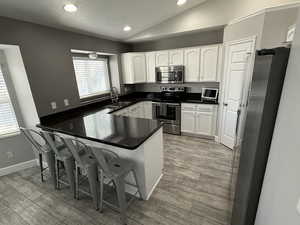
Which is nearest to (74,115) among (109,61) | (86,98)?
(86,98)

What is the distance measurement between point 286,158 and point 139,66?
399 centimetres

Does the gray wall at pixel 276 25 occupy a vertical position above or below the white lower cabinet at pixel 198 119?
above

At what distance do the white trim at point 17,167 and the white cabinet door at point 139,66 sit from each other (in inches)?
122

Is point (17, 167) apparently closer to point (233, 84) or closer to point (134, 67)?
point (134, 67)

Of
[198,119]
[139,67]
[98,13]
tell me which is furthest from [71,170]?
[139,67]

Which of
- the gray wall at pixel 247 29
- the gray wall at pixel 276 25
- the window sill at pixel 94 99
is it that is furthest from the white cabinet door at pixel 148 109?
Result: the gray wall at pixel 276 25

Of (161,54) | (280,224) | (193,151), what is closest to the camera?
(280,224)

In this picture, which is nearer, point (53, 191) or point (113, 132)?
point (113, 132)

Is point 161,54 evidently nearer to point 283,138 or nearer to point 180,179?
point 180,179

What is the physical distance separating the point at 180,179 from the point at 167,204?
526 millimetres

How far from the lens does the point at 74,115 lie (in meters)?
2.84

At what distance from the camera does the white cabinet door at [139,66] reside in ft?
13.8

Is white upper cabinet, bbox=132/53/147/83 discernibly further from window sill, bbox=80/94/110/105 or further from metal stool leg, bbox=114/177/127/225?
metal stool leg, bbox=114/177/127/225

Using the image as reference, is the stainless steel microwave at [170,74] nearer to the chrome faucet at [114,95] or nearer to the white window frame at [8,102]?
the chrome faucet at [114,95]
